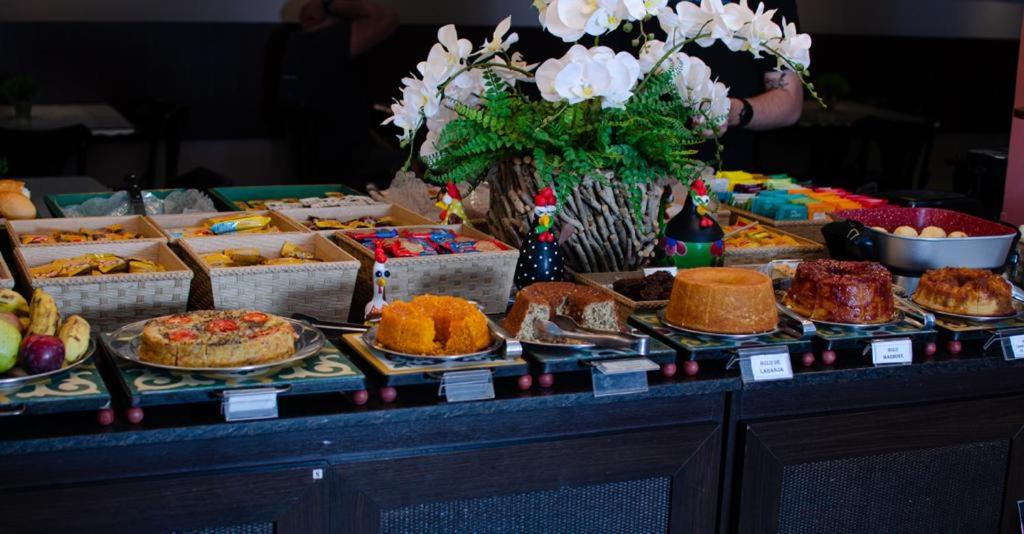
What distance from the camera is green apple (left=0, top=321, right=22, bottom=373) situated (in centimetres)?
147

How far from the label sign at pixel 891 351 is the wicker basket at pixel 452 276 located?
1.99 ft

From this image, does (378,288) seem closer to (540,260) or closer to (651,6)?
(540,260)

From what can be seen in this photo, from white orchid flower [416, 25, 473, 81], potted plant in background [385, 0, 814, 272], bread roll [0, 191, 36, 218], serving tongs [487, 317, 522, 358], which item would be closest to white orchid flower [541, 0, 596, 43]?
potted plant in background [385, 0, 814, 272]

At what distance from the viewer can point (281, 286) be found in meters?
1.86

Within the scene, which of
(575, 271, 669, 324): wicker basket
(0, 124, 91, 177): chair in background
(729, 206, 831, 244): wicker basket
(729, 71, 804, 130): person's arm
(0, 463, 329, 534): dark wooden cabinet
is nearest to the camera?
(0, 463, 329, 534): dark wooden cabinet

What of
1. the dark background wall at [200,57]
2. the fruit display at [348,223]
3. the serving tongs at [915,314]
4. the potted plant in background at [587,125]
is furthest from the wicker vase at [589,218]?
the dark background wall at [200,57]

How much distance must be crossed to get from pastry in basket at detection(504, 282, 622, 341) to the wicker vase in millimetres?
280

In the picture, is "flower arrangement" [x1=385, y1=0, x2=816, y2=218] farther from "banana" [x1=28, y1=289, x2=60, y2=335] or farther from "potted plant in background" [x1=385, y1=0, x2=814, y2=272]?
"banana" [x1=28, y1=289, x2=60, y2=335]

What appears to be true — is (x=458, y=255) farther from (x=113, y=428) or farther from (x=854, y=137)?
(x=854, y=137)

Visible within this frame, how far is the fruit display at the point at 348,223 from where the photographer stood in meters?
2.29

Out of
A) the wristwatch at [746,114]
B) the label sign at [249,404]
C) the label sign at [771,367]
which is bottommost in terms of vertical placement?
the label sign at [249,404]

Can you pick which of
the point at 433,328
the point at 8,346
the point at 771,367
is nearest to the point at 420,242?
the point at 433,328

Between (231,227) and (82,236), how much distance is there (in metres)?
0.27

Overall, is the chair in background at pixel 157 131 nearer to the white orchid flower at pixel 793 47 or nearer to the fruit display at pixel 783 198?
the fruit display at pixel 783 198
